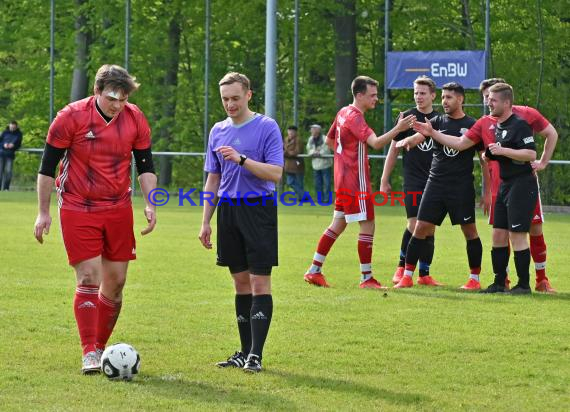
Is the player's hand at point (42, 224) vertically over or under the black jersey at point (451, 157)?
under

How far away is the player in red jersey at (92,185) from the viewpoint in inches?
Result: 291

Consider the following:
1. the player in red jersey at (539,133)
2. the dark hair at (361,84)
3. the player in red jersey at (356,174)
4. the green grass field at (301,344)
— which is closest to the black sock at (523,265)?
the green grass field at (301,344)

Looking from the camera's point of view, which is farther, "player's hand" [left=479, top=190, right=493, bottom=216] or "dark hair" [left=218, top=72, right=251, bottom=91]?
"player's hand" [left=479, top=190, right=493, bottom=216]

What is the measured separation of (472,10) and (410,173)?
60.9ft

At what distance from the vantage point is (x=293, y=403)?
659 centimetres

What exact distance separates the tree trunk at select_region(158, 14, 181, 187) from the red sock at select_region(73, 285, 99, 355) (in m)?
27.9

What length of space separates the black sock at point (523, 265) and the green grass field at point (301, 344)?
A: 283 mm

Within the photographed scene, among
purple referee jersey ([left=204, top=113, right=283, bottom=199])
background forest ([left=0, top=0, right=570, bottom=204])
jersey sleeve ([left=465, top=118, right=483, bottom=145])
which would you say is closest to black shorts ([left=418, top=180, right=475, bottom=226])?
jersey sleeve ([left=465, top=118, right=483, bottom=145])

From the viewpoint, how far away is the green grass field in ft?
22.2

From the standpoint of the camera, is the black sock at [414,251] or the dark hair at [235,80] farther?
the black sock at [414,251]

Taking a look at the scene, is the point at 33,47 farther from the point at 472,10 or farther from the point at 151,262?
the point at 151,262

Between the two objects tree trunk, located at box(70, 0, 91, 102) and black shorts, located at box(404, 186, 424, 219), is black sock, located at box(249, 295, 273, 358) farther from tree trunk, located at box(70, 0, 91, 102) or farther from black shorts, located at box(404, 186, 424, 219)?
tree trunk, located at box(70, 0, 91, 102)

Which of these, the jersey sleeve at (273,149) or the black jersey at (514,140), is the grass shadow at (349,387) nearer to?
the jersey sleeve at (273,149)

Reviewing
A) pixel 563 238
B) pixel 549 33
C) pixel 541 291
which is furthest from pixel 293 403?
pixel 549 33
